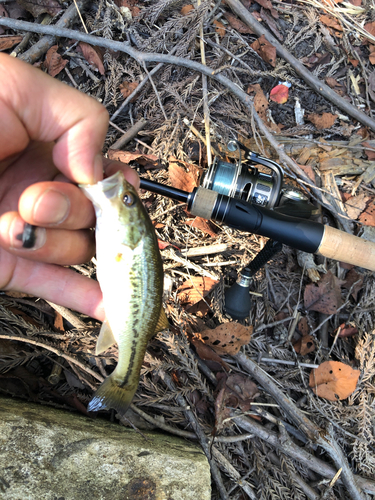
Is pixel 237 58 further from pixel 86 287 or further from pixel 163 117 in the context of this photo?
pixel 86 287

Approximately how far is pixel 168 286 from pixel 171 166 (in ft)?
4.11

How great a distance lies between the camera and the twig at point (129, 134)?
3.63 m

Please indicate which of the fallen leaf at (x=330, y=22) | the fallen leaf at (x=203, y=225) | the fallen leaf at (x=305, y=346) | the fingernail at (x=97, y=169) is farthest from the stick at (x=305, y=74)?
the fingernail at (x=97, y=169)

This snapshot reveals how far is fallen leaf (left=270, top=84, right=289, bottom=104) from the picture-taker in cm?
417

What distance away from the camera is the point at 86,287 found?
259 cm

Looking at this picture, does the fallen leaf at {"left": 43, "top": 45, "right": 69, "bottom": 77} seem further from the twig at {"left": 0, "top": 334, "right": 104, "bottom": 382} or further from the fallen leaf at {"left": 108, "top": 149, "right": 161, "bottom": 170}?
the twig at {"left": 0, "top": 334, "right": 104, "bottom": 382}

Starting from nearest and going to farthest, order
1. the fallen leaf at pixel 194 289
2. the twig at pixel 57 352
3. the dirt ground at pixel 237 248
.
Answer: the twig at pixel 57 352
the dirt ground at pixel 237 248
the fallen leaf at pixel 194 289

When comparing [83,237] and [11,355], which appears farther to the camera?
[11,355]

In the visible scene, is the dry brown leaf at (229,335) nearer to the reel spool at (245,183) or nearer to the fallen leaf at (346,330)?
the reel spool at (245,183)

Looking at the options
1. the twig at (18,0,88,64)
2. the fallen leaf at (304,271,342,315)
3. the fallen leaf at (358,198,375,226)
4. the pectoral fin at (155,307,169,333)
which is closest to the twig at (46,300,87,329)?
the pectoral fin at (155,307,169,333)

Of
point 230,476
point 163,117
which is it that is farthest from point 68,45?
point 230,476

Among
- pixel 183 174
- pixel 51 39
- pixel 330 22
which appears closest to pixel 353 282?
Answer: pixel 183 174

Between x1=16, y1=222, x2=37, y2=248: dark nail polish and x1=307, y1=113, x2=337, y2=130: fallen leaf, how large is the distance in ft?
12.0

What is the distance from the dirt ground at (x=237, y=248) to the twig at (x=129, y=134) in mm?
17
